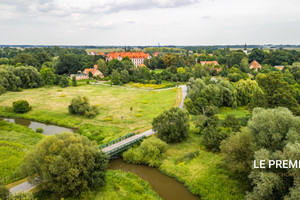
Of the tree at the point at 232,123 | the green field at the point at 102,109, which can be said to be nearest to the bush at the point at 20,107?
the green field at the point at 102,109

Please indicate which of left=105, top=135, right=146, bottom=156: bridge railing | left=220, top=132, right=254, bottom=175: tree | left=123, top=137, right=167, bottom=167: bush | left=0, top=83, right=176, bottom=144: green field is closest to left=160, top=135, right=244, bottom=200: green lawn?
left=123, top=137, right=167, bottom=167: bush

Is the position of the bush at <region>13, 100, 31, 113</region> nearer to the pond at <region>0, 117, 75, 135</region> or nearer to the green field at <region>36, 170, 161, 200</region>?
the pond at <region>0, 117, 75, 135</region>

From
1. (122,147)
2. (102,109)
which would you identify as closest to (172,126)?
(122,147)

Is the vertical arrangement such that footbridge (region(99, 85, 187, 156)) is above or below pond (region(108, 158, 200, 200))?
above

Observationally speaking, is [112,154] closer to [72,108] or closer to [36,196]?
[36,196]

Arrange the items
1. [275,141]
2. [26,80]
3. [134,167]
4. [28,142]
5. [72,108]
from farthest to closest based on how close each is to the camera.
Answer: [26,80] < [72,108] < [28,142] < [134,167] < [275,141]

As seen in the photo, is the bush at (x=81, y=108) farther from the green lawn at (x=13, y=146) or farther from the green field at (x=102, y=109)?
the green lawn at (x=13, y=146)

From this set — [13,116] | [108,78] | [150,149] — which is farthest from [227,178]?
[108,78]
